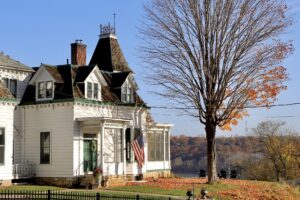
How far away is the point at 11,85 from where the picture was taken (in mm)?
35844

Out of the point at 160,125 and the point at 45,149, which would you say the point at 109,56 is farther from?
the point at 45,149

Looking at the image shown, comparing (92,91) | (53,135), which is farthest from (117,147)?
(53,135)

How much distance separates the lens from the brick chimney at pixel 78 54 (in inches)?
1617

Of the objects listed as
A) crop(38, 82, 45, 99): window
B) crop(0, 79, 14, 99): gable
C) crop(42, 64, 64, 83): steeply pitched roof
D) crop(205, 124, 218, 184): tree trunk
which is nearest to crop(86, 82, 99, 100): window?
crop(42, 64, 64, 83): steeply pitched roof

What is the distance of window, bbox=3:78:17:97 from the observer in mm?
35522

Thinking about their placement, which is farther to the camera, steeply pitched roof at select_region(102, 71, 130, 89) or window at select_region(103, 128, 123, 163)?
steeply pitched roof at select_region(102, 71, 130, 89)

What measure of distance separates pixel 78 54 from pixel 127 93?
5.21 meters

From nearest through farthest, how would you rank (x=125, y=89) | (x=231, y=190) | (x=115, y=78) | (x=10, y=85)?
1. (x=231, y=190)
2. (x=10, y=85)
3. (x=125, y=89)
4. (x=115, y=78)

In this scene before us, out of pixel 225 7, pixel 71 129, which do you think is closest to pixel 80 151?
pixel 71 129

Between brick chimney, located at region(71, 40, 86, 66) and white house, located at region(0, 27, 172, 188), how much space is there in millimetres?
3065

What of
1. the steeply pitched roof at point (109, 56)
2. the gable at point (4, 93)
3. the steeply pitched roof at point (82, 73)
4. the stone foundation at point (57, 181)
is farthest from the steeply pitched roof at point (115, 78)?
the gable at point (4, 93)

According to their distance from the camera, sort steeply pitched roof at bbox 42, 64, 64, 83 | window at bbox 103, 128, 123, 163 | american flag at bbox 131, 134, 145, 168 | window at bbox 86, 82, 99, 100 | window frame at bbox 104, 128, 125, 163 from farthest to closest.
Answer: window frame at bbox 104, 128, 125, 163 < american flag at bbox 131, 134, 145, 168 < window at bbox 103, 128, 123, 163 < window at bbox 86, 82, 99, 100 < steeply pitched roof at bbox 42, 64, 64, 83

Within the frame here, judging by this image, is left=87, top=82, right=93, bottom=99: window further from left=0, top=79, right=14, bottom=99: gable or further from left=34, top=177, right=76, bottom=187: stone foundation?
left=34, top=177, right=76, bottom=187: stone foundation

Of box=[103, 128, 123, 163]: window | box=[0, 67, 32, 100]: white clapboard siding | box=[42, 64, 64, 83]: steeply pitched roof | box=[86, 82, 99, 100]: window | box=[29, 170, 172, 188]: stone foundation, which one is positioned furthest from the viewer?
box=[103, 128, 123, 163]: window
